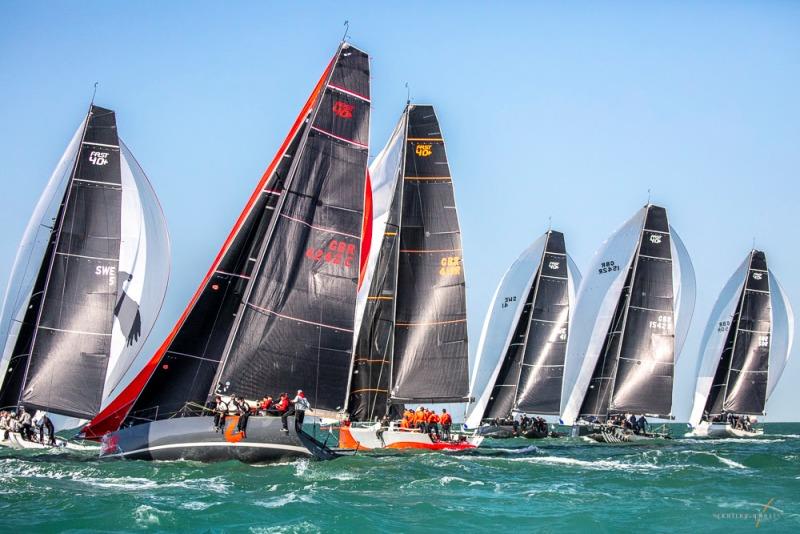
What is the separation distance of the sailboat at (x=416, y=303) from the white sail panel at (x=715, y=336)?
2773 cm

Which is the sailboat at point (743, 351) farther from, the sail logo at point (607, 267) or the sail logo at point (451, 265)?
the sail logo at point (451, 265)

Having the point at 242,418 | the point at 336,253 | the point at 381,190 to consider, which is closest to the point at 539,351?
the point at 381,190

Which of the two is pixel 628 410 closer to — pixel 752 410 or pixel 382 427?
pixel 752 410

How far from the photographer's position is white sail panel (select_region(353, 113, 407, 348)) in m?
38.4

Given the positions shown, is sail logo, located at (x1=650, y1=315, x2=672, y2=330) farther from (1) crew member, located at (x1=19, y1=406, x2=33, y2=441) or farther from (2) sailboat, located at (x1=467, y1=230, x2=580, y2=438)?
(1) crew member, located at (x1=19, y1=406, x2=33, y2=441)

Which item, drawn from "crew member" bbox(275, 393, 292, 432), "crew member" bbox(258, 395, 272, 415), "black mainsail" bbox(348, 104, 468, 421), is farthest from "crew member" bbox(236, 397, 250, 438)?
"black mainsail" bbox(348, 104, 468, 421)

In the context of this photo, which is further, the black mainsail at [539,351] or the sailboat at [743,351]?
the sailboat at [743,351]

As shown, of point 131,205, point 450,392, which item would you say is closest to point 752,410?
point 450,392

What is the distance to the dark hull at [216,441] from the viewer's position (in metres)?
25.8

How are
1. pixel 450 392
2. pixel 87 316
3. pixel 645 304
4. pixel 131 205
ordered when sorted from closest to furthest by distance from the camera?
pixel 87 316 < pixel 131 205 < pixel 450 392 < pixel 645 304

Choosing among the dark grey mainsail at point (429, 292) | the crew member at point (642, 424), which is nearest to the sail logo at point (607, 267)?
the crew member at point (642, 424)

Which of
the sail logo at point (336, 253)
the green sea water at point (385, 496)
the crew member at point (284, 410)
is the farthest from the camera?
the sail logo at point (336, 253)

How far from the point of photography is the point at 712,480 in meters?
28.7

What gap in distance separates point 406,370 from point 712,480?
1250cm
